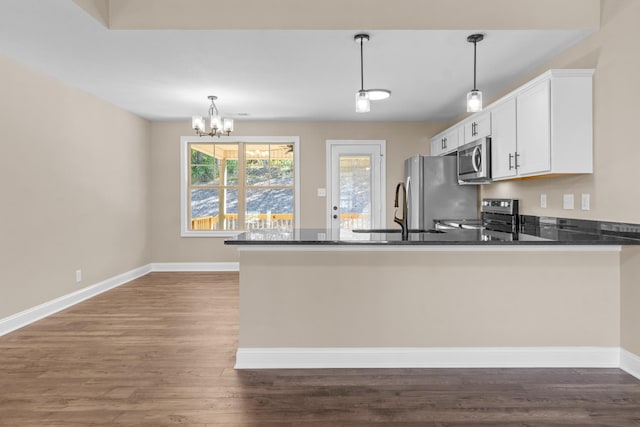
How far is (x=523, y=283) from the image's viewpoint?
2.65 meters

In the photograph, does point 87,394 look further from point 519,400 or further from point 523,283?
point 523,283

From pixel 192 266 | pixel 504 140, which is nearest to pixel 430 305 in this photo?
pixel 504 140

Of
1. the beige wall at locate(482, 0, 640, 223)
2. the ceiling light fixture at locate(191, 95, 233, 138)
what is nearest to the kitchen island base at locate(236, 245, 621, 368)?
the beige wall at locate(482, 0, 640, 223)

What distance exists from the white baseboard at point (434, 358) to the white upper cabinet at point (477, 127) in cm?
218

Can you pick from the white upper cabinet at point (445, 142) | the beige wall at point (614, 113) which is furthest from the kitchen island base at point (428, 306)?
the white upper cabinet at point (445, 142)

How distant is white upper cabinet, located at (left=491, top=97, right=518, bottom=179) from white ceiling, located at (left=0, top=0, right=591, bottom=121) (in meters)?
0.40

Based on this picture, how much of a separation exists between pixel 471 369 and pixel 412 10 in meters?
2.54

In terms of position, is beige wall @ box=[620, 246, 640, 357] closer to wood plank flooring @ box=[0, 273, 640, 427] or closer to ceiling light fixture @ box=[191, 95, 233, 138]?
wood plank flooring @ box=[0, 273, 640, 427]

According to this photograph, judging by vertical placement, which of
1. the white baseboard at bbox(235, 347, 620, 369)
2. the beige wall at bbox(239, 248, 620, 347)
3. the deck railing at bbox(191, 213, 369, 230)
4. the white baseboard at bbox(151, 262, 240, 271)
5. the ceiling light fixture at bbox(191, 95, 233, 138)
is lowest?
the white baseboard at bbox(235, 347, 620, 369)

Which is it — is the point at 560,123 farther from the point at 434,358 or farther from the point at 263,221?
the point at 263,221

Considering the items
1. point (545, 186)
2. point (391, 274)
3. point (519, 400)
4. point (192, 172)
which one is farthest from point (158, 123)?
point (519, 400)

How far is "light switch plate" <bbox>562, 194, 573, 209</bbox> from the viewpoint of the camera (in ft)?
10.5

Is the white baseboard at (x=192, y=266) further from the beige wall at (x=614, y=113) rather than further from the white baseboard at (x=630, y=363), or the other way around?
the white baseboard at (x=630, y=363)

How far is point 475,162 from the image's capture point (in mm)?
4230
